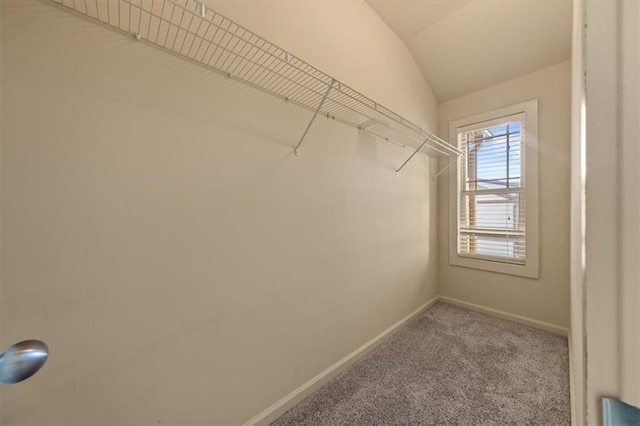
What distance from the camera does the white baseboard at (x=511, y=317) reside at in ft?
6.84

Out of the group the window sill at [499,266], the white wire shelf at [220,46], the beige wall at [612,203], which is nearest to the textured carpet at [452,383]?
the window sill at [499,266]

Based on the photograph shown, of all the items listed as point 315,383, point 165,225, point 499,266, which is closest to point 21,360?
point 165,225

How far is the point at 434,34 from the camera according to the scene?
2.12 meters

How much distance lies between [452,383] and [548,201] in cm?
176

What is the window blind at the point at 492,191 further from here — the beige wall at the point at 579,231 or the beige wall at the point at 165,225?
the beige wall at the point at 165,225

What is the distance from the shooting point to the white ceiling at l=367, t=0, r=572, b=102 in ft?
6.02

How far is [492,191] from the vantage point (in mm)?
2430

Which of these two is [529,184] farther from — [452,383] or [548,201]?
[452,383]

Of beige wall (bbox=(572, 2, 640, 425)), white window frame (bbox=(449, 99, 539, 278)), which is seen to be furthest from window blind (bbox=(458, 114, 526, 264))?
beige wall (bbox=(572, 2, 640, 425))

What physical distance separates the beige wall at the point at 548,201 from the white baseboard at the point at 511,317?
0.03 metres

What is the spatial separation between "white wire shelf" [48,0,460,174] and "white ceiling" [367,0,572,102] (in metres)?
1.07

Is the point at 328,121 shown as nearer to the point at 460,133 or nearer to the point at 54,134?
the point at 54,134

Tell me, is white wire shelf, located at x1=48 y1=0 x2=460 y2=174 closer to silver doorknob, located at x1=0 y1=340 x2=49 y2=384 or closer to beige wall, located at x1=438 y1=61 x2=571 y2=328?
silver doorknob, located at x1=0 y1=340 x2=49 y2=384

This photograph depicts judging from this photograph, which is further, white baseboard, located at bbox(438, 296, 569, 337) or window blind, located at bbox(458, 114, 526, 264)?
window blind, located at bbox(458, 114, 526, 264)
